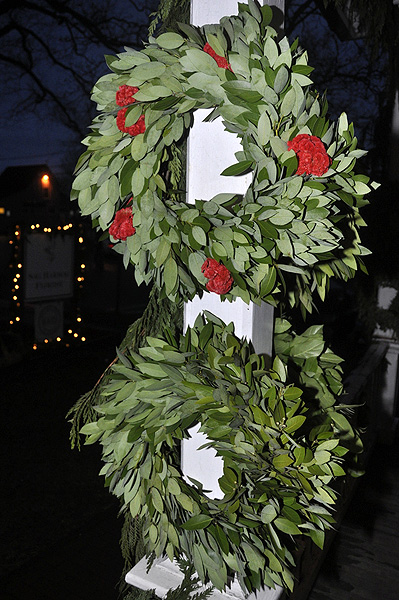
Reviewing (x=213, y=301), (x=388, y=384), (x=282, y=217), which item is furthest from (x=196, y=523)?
(x=388, y=384)

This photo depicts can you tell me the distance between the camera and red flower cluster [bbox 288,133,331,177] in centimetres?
92

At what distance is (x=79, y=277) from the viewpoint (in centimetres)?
895

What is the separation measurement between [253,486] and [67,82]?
8.37 metres

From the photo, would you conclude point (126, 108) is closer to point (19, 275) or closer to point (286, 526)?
point (286, 526)

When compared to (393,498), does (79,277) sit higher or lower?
higher

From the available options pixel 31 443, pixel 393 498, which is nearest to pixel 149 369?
pixel 393 498

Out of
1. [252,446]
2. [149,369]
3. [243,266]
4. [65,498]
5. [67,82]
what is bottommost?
[65,498]

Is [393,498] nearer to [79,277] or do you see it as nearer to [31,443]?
[31,443]

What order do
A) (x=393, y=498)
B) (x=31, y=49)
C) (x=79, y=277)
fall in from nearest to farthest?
(x=393, y=498) → (x=31, y=49) → (x=79, y=277)

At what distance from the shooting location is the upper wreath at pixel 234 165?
935 mm

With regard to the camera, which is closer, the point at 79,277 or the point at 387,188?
the point at 387,188

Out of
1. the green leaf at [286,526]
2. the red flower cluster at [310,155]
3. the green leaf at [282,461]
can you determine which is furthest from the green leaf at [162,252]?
the green leaf at [286,526]

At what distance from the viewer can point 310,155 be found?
36.4 inches

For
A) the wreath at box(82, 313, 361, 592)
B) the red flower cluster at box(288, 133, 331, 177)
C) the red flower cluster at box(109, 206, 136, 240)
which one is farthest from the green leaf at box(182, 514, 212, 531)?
the red flower cluster at box(288, 133, 331, 177)
